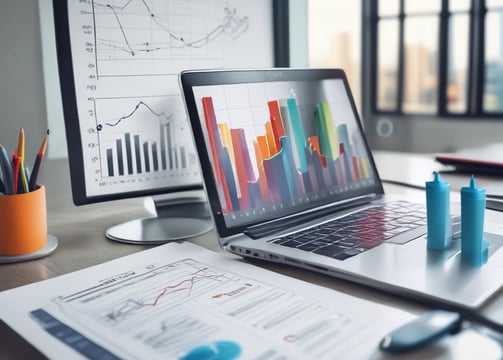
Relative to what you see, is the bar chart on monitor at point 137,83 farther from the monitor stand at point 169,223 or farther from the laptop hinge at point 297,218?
the laptop hinge at point 297,218

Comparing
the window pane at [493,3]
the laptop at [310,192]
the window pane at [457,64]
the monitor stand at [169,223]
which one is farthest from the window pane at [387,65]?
the monitor stand at [169,223]

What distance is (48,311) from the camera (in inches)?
23.2

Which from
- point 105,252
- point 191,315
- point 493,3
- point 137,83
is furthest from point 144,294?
point 493,3

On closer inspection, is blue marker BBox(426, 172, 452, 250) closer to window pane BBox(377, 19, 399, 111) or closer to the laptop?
the laptop

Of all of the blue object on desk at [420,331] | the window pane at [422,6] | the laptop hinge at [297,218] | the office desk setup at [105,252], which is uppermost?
the window pane at [422,6]

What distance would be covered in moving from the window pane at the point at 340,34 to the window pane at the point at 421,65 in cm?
51

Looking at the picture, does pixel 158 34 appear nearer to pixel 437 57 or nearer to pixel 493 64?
pixel 493 64

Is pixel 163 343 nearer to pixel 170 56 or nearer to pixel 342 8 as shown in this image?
pixel 170 56

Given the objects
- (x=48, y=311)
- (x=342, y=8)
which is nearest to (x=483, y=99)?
(x=342, y=8)

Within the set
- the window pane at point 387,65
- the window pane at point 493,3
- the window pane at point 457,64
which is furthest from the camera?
the window pane at point 387,65

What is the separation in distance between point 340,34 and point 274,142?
4.78m

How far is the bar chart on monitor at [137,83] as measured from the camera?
882mm

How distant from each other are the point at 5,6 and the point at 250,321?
82cm

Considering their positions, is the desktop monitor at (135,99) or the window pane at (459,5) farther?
the window pane at (459,5)
